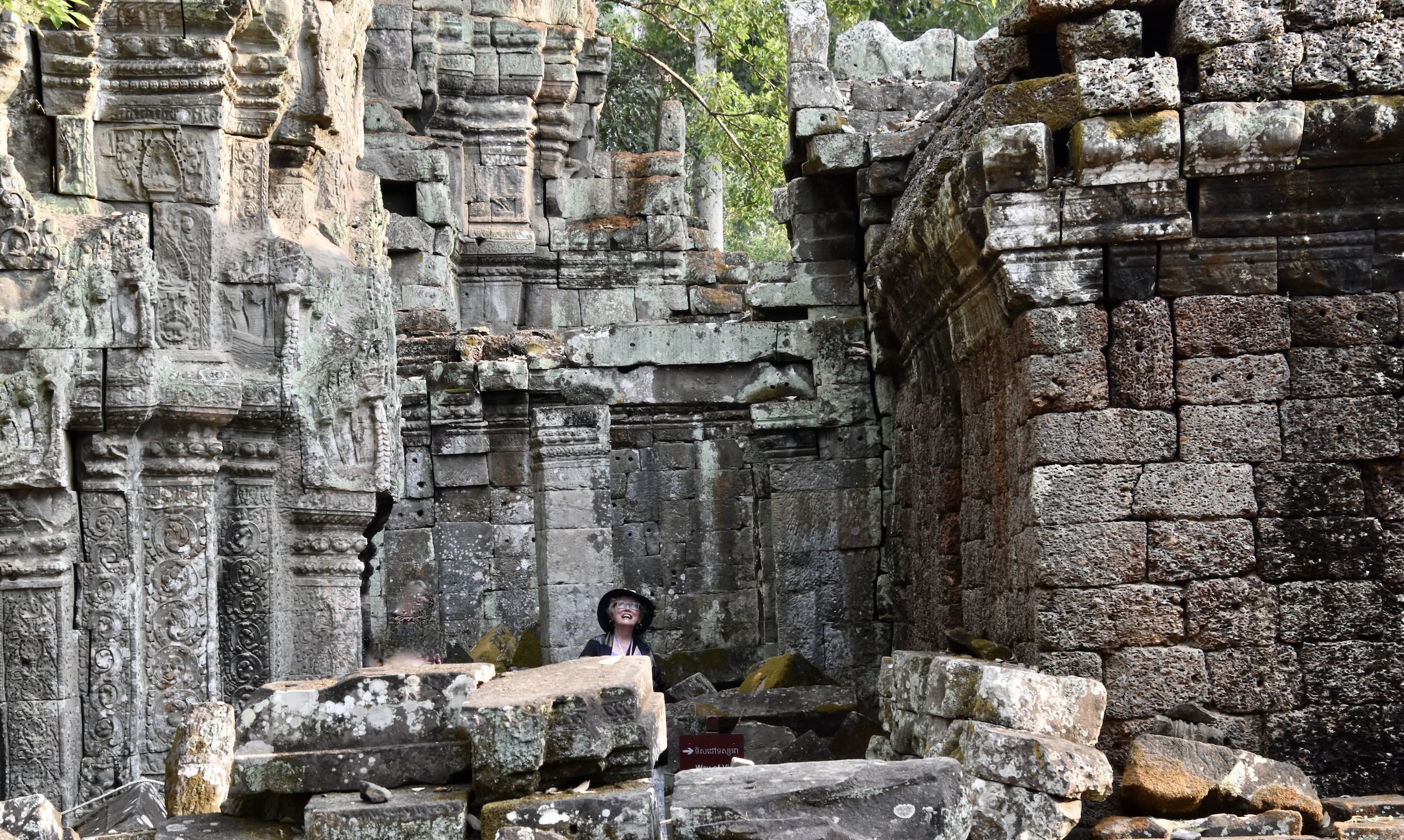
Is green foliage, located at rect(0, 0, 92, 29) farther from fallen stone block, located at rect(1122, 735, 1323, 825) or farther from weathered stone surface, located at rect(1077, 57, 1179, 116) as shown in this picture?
fallen stone block, located at rect(1122, 735, 1323, 825)

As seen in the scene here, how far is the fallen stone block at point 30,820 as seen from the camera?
4.72m

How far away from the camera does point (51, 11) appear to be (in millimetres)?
6312

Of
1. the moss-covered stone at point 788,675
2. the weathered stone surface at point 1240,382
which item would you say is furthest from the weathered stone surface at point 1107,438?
the moss-covered stone at point 788,675

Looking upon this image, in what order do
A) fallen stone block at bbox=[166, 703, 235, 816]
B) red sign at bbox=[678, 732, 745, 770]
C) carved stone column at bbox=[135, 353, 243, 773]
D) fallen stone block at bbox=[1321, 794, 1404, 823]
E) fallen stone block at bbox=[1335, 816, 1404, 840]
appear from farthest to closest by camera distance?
1. red sign at bbox=[678, 732, 745, 770]
2. carved stone column at bbox=[135, 353, 243, 773]
3. fallen stone block at bbox=[1321, 794, 1404, 823]
4. fallen stone block at bbox=[1335, 816, 1404, 840]
5. fallen stone block at bbox=[166, 703, 235, 816]

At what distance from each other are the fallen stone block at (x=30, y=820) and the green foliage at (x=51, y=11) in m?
3.18

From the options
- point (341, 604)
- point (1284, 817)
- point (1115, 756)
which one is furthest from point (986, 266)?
point (341, 604)

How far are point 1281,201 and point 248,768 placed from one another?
15.7 feet

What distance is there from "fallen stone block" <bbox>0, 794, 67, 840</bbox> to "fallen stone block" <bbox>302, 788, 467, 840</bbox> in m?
0.96

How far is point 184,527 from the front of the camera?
7.32 m

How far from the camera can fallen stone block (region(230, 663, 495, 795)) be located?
180 inches

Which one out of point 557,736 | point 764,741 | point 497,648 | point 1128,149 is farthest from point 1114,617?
point 497,648

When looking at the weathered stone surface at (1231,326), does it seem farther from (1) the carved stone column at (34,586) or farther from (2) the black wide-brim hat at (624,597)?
(1) the carved stone column at (34,586)

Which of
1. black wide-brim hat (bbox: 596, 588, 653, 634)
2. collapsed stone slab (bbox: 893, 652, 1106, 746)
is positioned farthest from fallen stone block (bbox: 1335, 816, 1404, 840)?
black wide-brim hat (bbox: 596, 588, 653, 634)

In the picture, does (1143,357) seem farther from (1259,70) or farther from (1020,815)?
(1020,815)
